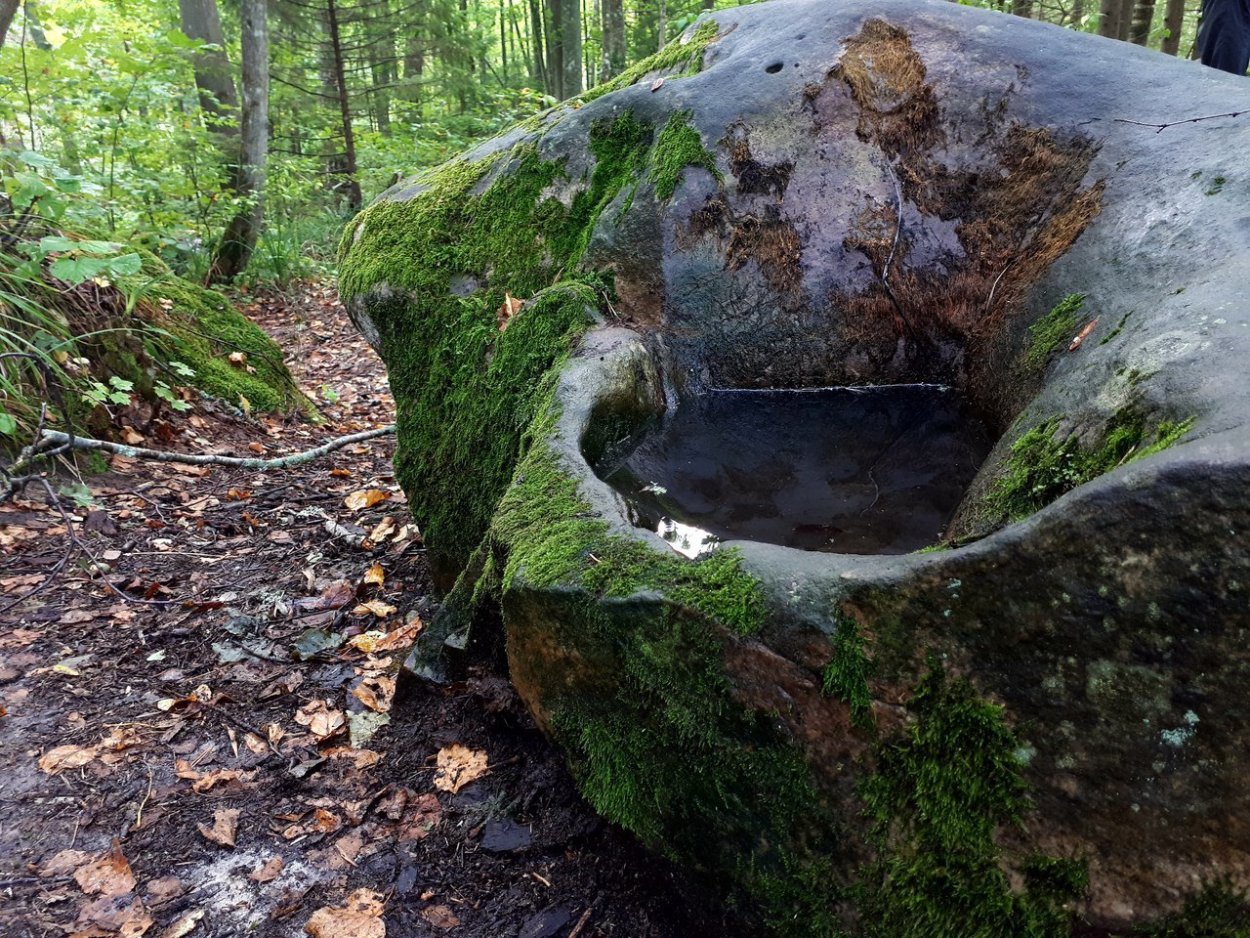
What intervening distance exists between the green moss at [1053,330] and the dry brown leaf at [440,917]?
8.88ft

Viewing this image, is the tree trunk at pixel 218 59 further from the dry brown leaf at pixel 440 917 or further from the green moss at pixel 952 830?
the green moss at pixel 952 830

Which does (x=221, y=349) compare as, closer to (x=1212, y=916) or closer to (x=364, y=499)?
(x=364, y=499)

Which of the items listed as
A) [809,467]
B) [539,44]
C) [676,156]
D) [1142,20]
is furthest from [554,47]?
[809,467]

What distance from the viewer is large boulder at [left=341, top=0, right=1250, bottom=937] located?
1.45 metres

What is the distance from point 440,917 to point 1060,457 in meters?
2.29

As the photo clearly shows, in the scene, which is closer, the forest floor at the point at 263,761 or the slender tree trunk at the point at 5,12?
the forest floor at the point at 263,761

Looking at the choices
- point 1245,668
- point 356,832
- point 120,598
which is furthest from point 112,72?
point 1245,668

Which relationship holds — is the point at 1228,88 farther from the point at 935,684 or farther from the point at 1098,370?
the point at 935,684

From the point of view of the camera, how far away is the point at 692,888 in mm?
2143

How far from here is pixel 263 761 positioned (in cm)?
286

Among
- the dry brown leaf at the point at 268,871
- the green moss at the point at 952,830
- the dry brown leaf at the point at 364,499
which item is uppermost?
the green moss at the point at 952,830

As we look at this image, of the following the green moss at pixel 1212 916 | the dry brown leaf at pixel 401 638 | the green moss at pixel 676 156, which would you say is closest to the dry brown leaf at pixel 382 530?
the dry brown leaf at pixel 401 638

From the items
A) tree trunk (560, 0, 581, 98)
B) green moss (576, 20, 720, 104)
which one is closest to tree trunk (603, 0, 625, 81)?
tree trunk (560, 0, 581, 98)

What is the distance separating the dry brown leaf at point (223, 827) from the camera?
8.29ft
